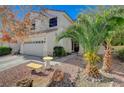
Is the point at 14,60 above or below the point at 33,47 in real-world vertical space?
below

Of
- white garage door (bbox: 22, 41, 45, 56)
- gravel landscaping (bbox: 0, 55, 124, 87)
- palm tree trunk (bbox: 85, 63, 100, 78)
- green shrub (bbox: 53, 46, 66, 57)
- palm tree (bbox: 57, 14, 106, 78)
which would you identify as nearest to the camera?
gravel landscaping (bbox: 0, 55, 124, 87)

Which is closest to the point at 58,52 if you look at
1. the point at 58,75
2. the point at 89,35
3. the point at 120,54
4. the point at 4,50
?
the point at 58,75

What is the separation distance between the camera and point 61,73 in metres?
7.28

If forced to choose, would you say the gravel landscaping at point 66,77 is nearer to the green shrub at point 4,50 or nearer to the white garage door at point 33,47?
the white garage door at point 33,47

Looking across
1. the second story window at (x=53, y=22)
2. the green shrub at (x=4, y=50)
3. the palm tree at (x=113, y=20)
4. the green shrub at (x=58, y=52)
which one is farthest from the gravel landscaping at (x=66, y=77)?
the second story window at (x=53, y=22)

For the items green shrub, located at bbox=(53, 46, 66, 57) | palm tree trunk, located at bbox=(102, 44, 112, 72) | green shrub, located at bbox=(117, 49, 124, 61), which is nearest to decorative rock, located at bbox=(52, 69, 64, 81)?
green shrub, located at bbox=(53, 46, 66, 57)

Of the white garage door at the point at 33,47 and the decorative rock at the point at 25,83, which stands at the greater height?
the white garage door at the point at 33,47

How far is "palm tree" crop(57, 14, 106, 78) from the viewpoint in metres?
7.10

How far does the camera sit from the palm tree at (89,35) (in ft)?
23.3

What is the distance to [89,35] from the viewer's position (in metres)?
7.16

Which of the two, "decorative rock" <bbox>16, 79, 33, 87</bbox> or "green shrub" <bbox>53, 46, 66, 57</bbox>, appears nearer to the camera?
"decorative rock" <bbox>16, 79, 33, 87</bbox>

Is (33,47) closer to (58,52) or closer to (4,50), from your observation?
(58,52)

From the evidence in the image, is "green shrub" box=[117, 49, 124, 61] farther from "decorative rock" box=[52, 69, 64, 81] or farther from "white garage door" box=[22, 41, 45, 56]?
"white garage door" box=[22, 41, 45, 56]
